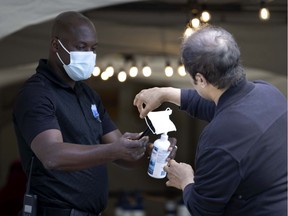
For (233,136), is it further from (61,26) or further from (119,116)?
(119,116)

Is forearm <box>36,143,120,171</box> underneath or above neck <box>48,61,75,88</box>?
underneath

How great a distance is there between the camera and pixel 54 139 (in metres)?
2.70

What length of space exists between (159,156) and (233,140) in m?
0.40

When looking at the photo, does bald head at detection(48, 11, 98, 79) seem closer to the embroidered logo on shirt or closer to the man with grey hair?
the embroidered logo on shirt

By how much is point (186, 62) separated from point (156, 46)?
3.73m

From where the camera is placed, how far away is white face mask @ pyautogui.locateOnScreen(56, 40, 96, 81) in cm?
300

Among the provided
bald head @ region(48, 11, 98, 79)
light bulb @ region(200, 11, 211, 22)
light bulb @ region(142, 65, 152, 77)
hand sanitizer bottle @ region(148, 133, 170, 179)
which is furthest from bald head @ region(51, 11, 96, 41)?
light bulb @ region(142, 65, 152, 77)

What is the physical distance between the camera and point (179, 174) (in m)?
2.62

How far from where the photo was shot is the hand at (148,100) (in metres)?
2.94

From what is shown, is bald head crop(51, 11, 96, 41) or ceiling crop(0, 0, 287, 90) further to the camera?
ceiling crop(0, 0, 287, 90)

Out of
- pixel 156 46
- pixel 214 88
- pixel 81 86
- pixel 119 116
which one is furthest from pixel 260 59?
pixel 119 116

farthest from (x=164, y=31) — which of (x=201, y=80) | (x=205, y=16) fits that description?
(x=201, y=80)

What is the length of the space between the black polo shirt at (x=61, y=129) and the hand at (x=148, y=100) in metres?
0.25

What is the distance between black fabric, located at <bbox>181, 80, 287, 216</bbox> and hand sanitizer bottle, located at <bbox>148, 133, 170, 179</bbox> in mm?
191
